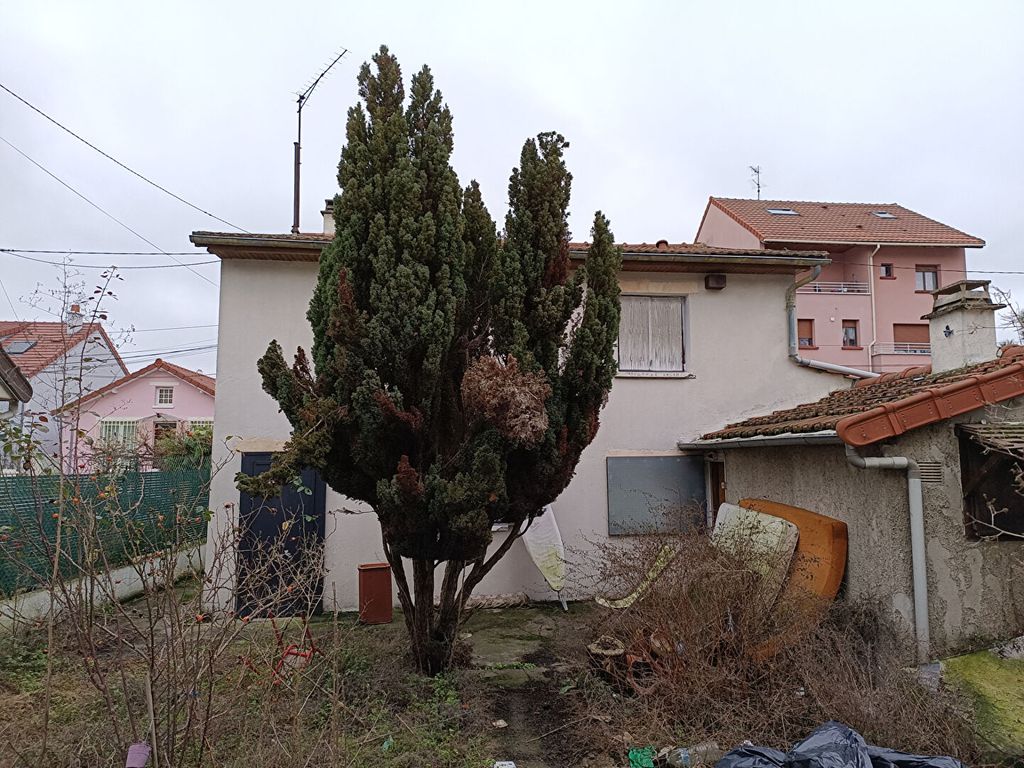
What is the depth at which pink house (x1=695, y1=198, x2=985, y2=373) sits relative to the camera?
27.4 meters

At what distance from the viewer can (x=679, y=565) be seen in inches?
223

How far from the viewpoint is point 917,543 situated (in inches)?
203

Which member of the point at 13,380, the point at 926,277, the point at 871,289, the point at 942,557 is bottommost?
the point at 942,557

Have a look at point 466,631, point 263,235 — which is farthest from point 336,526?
point 263,235

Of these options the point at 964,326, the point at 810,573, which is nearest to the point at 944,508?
the point at 810,573

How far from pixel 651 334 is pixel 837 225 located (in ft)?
75.6

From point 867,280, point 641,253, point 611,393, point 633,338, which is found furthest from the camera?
point 867,280

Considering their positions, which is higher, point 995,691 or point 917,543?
point 917,543

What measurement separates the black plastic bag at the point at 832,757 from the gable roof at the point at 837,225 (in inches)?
941

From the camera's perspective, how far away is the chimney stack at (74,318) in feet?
12.7

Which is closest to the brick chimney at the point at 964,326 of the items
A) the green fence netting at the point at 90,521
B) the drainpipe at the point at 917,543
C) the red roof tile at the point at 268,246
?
the drainpipe at the point at 917,543

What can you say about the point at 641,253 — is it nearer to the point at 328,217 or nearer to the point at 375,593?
the point at 328,217

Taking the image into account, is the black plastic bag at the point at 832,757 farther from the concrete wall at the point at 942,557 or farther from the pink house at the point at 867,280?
the pink house at the point at 867,280

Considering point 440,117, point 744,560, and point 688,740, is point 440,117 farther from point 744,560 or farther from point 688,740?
point 688,740
